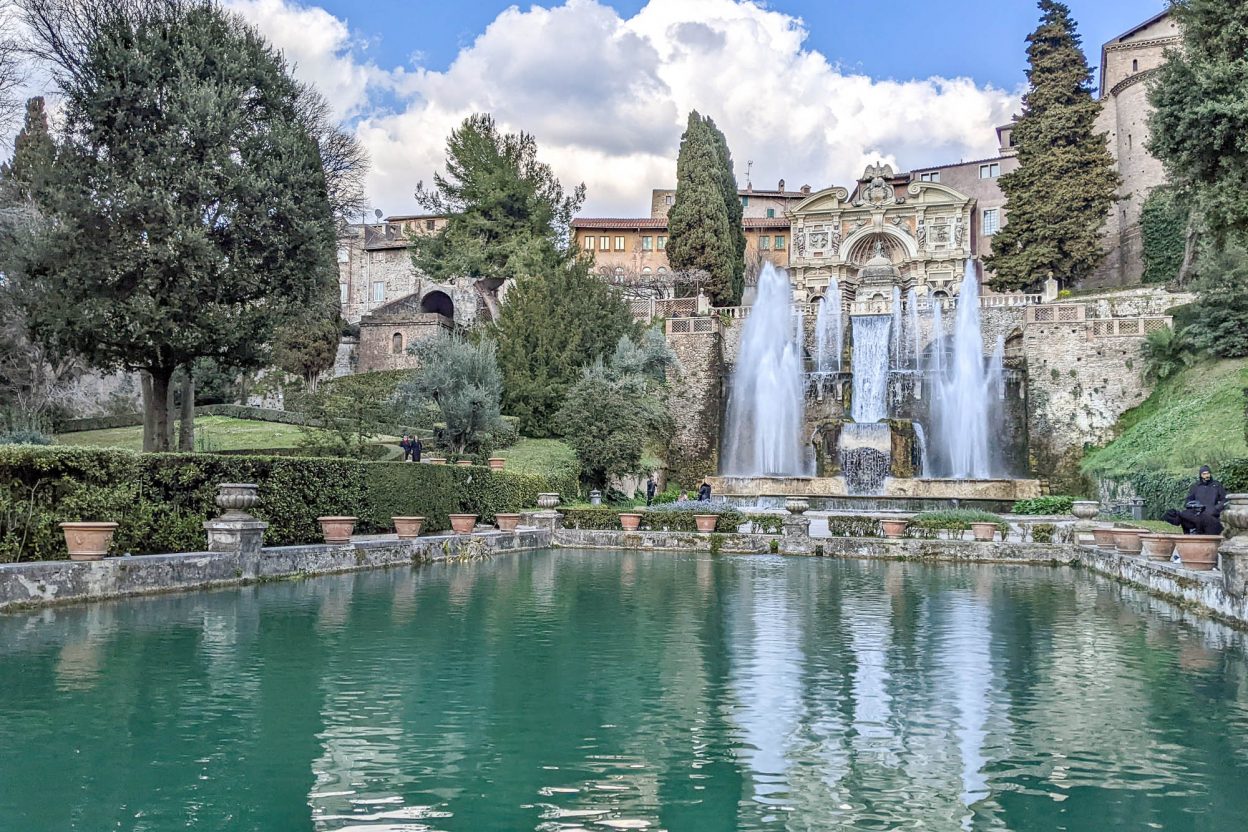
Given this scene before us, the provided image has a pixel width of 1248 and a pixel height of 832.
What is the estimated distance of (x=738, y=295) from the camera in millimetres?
48656

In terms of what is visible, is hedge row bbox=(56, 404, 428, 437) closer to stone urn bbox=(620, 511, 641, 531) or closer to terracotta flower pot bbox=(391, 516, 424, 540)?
stone urn bbox=(620, 511, 641, 531)

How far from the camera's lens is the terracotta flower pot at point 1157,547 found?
12.8m

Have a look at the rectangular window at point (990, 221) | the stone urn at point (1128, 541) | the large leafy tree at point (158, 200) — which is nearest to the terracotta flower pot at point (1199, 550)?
the stone urn at point (1128, 541)

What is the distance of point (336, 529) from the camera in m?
14.9

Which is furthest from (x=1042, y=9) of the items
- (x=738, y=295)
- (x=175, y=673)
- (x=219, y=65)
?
(x=175, y=673)

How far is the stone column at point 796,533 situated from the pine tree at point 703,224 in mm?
28240

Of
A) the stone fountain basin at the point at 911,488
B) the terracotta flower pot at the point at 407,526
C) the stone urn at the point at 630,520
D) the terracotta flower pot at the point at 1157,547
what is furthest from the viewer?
the stone fountain basin at the point at 911,488

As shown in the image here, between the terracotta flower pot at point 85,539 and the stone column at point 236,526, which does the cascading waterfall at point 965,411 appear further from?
the terracotta flower pot at point 85,539

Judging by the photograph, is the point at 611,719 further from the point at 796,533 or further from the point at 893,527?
the point at 893,527

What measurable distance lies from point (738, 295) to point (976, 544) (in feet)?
103

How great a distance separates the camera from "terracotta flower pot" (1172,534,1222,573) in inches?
441

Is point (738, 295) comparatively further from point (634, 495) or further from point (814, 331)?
point (634, 495)

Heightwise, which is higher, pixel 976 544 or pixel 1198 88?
pixel 1198 88

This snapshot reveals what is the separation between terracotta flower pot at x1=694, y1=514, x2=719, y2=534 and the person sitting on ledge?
8939 millimetres
